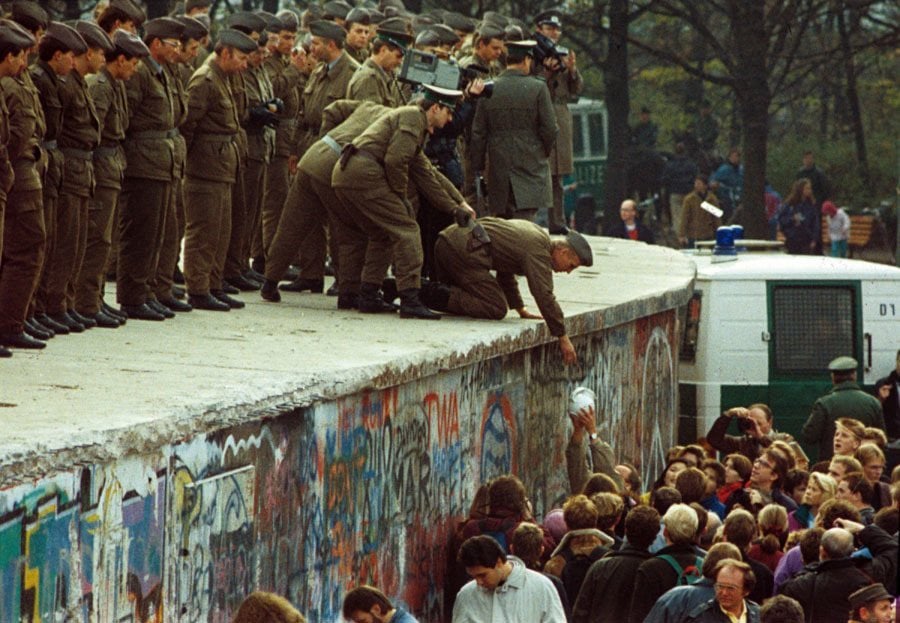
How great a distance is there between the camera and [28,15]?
10.4 meters

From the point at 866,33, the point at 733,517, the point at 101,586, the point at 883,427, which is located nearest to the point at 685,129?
the point at 866,33

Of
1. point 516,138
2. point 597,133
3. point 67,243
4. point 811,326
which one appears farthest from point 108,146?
point 597,133

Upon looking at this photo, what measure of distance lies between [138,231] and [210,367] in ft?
6.67

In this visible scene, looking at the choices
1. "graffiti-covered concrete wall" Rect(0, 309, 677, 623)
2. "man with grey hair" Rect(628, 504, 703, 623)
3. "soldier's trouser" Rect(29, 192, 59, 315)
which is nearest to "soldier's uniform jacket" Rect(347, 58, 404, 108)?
"graffiti-covered concrete wall" Rect(0, 309, 677, 623)

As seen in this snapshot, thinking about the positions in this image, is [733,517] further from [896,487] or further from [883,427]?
[883,427]

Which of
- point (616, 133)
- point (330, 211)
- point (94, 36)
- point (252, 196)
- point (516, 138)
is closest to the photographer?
point (94, 36)

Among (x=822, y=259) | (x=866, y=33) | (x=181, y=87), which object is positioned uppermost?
(x=866, y=33)

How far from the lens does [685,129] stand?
37.9 m

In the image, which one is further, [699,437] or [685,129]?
[685,129]

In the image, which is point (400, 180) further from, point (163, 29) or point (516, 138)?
point (516, 138)

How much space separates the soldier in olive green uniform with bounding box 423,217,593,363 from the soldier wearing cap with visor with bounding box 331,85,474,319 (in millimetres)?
235

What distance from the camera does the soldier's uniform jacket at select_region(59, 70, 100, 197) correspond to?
428 inches

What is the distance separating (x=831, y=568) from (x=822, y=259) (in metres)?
9.16

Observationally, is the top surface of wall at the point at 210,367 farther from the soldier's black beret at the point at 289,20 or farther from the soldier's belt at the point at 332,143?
the soldier's black beret at the point at 289,20
